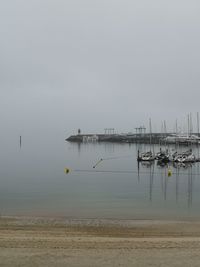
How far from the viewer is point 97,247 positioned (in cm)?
1176

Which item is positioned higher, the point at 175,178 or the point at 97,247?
the point at 175,178

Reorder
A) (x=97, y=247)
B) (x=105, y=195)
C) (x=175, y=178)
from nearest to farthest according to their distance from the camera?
(x=97, y=247)
(x=105, y=195)
(x=175, y=178)

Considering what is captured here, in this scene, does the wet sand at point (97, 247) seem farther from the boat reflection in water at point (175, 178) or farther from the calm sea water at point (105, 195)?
the boat reflection in water at point (175, 178)

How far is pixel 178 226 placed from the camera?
1839 cm

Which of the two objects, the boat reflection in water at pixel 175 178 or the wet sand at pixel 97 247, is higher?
the boat reflection in water at pixel 175 178

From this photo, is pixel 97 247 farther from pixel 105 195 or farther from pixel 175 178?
pixel 175 178

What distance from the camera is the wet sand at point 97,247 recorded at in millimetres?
9961

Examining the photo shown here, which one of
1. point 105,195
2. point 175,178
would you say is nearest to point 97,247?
point 105,195

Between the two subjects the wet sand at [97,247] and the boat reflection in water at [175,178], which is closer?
the wet sand at [97,247]

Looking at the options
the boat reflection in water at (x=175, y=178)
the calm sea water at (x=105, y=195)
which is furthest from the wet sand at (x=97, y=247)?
the boat reflection in water at (x=175, y=178)

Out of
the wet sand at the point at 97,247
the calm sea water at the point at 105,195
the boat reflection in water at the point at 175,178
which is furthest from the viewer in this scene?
the boat reflection in water at the point at 175,178

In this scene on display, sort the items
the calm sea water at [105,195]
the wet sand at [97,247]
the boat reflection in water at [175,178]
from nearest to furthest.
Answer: the wet sand at [97,247] → the calm sea water at [105,195] → the boat reflection in water at [175,178]

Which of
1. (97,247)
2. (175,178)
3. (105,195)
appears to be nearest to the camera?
(97,247)

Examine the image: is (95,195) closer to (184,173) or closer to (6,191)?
(6,191)
